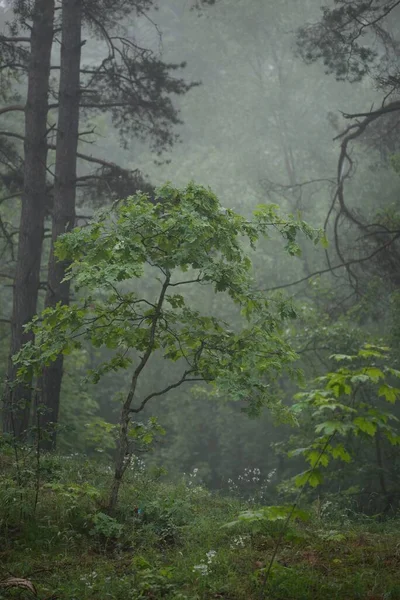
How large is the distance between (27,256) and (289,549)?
8.05 metres

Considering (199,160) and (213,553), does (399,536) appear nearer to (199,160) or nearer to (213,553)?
(213,553)

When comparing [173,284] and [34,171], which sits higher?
[34,171]

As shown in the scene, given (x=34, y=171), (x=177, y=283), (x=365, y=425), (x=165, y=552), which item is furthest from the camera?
(x=34, y=171)

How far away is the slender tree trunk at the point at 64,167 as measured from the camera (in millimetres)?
11438

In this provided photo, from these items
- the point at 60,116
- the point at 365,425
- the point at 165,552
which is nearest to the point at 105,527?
the point at 165,552

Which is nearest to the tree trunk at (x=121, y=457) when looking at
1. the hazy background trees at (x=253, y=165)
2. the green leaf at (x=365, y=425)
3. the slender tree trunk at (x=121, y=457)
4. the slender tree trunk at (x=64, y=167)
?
the slender tree trunk at (x=121, y=457)

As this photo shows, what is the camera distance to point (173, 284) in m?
6.55

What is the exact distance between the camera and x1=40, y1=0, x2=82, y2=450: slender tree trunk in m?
11.4

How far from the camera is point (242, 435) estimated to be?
28469mm

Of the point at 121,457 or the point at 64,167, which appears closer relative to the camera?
the point at 121,457

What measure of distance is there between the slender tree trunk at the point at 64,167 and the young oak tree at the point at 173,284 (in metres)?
4.80

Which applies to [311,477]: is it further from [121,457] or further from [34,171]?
[34,171]

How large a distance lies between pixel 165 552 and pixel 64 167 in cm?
795

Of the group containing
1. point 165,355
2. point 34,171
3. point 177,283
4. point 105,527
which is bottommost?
point 105,527
